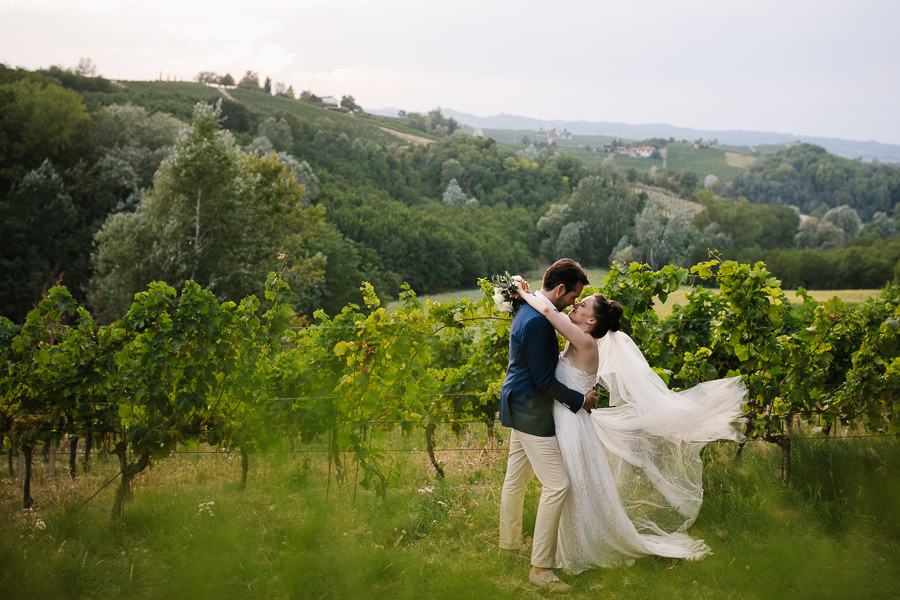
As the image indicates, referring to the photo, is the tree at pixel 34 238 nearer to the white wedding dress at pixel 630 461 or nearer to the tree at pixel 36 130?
the tree at pixel 36 130

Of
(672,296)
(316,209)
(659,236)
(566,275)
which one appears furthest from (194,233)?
(659,236)

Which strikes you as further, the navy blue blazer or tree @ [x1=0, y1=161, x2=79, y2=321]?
tree @ [x1=0, y1=161, x2=79, y2=321]

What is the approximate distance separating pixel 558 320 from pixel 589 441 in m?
0.88

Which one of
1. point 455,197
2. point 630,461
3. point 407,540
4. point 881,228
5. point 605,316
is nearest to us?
point 605,316

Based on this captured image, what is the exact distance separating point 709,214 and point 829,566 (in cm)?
9603

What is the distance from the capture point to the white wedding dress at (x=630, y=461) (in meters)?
4.62

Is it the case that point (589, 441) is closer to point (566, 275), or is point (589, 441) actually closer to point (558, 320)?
point (558, 320)

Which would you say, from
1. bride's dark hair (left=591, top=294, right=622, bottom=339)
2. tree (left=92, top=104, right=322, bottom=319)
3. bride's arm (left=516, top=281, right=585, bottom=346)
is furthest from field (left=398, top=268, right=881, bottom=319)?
tree (left=92, top=104, right=322, bottom=319)

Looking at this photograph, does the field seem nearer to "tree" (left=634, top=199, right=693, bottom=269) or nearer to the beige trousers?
the beige trousers

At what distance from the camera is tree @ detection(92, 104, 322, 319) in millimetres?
36125

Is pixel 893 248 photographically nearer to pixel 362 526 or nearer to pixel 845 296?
pixel 845 296

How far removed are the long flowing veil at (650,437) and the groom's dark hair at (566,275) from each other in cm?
71

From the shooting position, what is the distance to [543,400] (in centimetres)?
462

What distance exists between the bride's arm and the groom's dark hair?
0.57 feet
